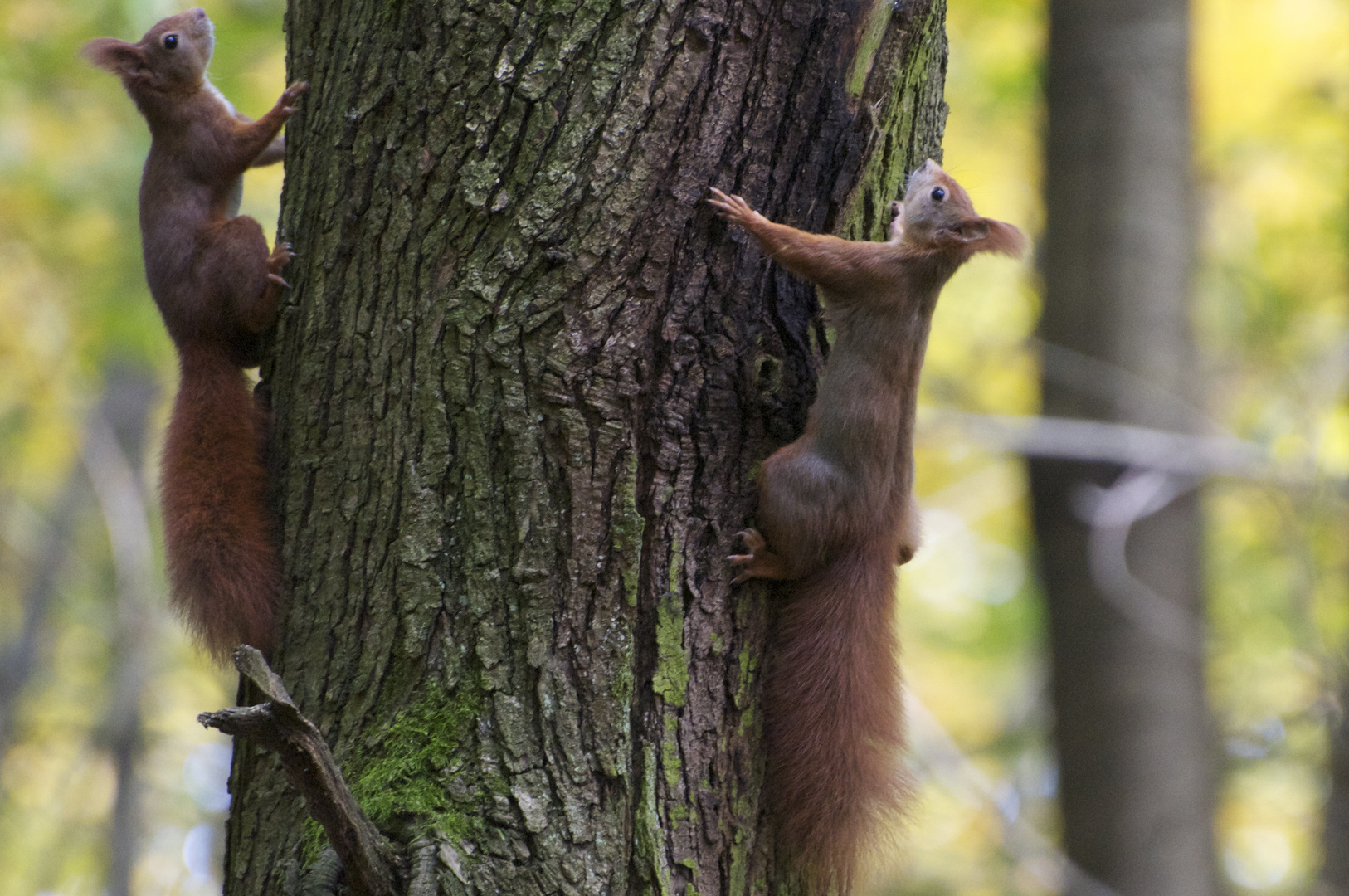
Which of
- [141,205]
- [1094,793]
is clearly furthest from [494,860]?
[1094,793]

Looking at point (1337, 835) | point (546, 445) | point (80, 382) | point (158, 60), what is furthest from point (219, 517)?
point (80, 382)

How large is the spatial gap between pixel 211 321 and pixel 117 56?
44.0 inches

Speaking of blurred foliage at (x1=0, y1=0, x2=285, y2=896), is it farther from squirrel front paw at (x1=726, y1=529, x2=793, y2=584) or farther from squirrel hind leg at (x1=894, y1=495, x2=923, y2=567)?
squirrel hind leg at (x1=894, y1=495, x2=923, y2=567)

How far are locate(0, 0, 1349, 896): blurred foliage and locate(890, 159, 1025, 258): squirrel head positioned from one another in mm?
A: 2424

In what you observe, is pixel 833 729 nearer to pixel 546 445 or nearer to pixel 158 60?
pixel 546 445

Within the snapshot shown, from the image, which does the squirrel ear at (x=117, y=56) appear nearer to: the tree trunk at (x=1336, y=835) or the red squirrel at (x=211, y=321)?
the red squirrel at (x=211, y=321)

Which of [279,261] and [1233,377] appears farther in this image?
[1233,377]

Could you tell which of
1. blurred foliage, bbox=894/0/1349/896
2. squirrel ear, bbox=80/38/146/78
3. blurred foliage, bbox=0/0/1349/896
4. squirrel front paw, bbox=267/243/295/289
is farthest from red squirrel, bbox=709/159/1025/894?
blurred foliage, bbox=894/0/1349/896

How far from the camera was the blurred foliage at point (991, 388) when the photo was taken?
6.00 m

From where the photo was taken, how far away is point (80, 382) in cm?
855

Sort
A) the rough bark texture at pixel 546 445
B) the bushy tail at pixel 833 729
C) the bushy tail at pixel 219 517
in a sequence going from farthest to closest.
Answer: the bushy tail at pixel 219 517 < the bushy tail at pixel 833 729 < the rough bark texture at pixel 546 445

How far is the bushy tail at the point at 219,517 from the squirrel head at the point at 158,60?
1.06 metres

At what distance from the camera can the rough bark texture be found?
1.84 m

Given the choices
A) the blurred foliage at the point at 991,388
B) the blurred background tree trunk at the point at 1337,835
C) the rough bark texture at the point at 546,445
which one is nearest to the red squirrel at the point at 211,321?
the rough bark texture at the point at 546,445
